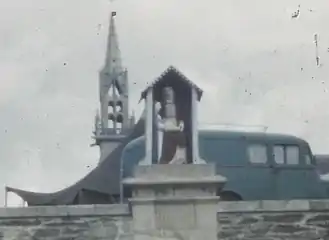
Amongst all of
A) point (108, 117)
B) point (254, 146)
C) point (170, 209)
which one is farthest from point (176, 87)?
point (108, 117)

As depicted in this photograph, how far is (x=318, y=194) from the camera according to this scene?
15422 millimetres

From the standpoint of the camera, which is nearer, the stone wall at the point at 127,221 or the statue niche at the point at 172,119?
the statue niche at the point at 172,119

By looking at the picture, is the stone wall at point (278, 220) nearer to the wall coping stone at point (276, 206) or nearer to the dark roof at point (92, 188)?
the wall coping stone at point (276, 206)

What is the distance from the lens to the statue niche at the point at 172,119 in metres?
9.44

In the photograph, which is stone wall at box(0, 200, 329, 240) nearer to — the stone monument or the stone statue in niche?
the stone monument

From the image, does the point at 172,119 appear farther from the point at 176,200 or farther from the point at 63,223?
the point at 63,223

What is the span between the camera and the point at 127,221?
31.3 ft

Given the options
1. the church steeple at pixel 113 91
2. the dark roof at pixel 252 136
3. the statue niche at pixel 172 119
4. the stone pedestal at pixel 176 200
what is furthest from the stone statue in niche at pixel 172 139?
the church steeple at pixel 113 91

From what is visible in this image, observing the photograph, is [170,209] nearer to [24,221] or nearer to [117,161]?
[24,221]

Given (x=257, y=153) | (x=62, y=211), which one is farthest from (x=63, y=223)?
(x=257, y=153)

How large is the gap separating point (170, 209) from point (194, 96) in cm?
148

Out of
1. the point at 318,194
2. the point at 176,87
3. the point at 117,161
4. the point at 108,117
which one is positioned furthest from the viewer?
the point at 108,117

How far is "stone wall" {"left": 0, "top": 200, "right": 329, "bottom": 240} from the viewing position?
31.6 feet

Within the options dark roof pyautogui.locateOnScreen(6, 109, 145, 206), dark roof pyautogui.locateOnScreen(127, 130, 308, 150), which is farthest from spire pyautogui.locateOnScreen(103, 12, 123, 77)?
dark roof pyautogui.locateOnScreen(127, 130, 308, 150)
